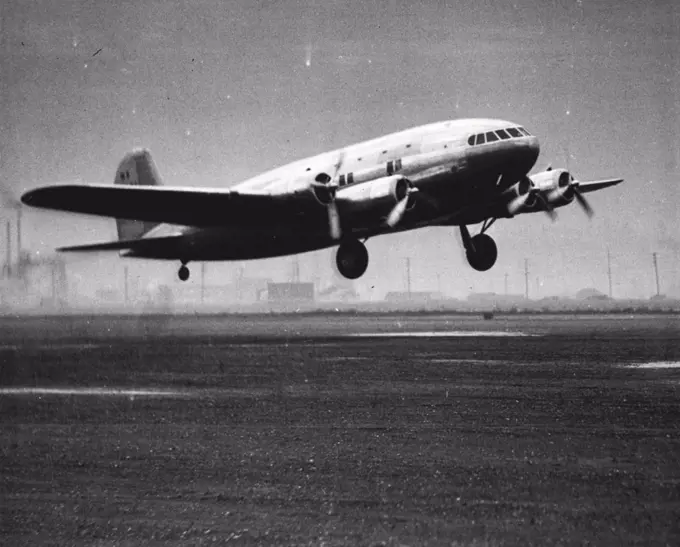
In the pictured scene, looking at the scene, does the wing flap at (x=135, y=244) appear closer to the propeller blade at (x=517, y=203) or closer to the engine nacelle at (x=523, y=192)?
the propeller blade at (x=517, y=203)

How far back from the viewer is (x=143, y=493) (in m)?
7.28

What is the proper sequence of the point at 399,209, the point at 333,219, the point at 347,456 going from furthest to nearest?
the point at 333,219 < the point at 399,209 < the point at 347,456

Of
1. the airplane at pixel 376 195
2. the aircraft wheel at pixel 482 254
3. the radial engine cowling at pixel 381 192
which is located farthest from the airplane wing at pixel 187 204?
the aircraft wheel at pixel 482 254

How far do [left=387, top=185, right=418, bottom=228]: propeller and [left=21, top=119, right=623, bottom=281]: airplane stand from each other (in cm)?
5

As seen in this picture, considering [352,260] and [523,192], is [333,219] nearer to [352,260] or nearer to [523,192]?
[352,260]

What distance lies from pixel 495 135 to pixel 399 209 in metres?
5.05

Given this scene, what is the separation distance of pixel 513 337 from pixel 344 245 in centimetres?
927

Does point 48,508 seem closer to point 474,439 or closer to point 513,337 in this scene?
point 474,439

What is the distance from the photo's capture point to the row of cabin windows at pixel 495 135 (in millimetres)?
33469

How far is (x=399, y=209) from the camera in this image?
108 feet

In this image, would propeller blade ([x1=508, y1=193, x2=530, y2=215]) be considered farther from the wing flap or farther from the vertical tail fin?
the vertical tail fin

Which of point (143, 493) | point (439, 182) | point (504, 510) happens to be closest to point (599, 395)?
point (504, 510)

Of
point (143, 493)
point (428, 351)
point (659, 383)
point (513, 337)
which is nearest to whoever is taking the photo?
point (143, 493)

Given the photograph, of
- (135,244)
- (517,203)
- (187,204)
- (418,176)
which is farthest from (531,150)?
(135,244)
